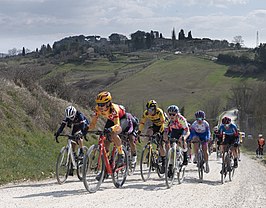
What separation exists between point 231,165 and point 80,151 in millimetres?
5557

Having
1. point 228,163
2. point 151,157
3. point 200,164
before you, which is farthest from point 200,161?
point 151,157

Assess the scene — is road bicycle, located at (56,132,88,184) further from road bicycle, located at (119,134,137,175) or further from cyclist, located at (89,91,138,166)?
road bicycle, located at (119,134,137,175)

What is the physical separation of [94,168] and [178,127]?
162 inches

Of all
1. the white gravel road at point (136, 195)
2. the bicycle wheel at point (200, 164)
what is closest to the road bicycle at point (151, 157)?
the white gravel road at point (136, 195)

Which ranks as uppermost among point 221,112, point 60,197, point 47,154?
point 60,197

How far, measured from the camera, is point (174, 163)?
13.3 meters

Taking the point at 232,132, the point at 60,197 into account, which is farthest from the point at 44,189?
the point at 232,132

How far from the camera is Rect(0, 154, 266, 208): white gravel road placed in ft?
32.3

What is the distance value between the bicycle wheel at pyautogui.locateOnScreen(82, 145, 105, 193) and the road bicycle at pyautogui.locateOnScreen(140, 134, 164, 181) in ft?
10.2

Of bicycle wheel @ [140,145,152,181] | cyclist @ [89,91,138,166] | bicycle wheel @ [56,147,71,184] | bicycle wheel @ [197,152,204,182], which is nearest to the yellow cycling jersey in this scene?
bicycle wheel @ [140,145,152,181]

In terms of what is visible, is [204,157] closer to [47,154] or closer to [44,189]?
[44,189]

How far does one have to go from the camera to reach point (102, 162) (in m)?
11.5

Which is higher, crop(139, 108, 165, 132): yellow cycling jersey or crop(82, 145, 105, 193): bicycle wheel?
crop(139, 108, 165, 132): yellow cycling jersey

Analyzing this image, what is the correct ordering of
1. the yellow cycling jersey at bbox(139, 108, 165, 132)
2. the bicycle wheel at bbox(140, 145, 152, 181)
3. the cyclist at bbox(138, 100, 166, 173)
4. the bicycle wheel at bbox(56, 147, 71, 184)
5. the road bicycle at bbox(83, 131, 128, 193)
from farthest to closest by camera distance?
the yellow cycling jersey at bbox(139, 108, 165, 132) → the cyclist at bbox(138, 100, 166, 173) → the bicycle wheel at bbox(140, 145, 152, 181) → the bicycle wheel at bbox(56, 147, 71, 184) → the road bicycle at bbox(83, 131, 128, 193)
